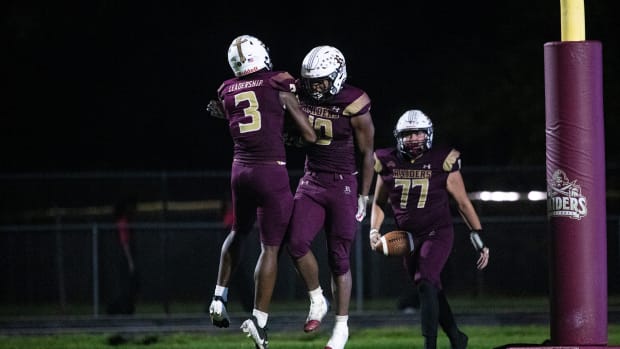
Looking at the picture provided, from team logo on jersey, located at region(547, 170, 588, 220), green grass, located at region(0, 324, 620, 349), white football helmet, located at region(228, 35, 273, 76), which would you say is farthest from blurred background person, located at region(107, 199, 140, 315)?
→ team logo on jersey, located at region(547, 170, 588, 220)

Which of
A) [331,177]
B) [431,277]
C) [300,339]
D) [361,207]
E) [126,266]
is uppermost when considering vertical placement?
[331,177]

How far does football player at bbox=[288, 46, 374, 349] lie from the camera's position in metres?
10.8

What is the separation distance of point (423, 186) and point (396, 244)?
1.76 feet

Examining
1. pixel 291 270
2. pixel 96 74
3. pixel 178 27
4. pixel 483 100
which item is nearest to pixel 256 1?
pixel 178 27

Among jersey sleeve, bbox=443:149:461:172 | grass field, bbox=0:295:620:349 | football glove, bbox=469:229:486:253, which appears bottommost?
grass field, bbox=0:295:620:349

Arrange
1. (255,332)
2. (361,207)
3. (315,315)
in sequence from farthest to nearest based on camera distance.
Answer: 1. (361,207)
2. (315,315)
3. (255,332)

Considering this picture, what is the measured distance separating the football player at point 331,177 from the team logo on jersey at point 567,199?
59.1 inches

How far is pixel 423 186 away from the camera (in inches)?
459

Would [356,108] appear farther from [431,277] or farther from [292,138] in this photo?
[431,277]

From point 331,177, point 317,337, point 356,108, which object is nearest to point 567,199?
point 356,108

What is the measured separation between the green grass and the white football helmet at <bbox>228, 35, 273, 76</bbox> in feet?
12.4

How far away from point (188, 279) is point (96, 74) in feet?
38.0

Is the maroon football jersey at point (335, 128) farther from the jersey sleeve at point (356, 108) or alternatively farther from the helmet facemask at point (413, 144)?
the helmet facemask at point (413, 144)

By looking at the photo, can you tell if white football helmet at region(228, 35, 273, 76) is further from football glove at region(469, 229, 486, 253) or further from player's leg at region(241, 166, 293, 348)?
football glove at region(469, 229, 486, 253)
